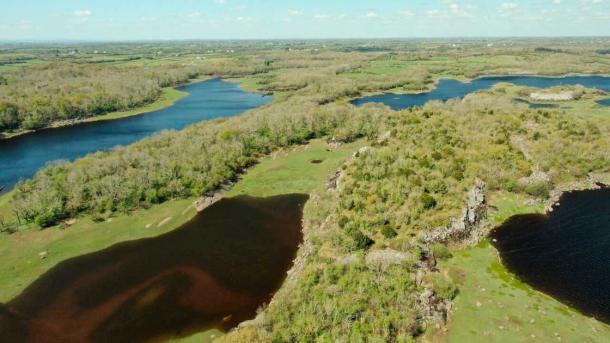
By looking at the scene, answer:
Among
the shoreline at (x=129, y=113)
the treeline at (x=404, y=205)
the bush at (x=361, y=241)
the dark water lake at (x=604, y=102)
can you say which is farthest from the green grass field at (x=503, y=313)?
the shoreline at (x=129, y=113)

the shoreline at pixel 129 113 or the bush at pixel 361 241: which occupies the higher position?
the shoreline at pixel 129 113

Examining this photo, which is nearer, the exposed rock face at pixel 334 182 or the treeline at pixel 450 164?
the treeline at pixel 450 164

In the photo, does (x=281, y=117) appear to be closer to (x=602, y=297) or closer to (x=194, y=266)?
(x=194, y=266)

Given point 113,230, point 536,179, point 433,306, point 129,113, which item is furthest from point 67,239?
point 129,113

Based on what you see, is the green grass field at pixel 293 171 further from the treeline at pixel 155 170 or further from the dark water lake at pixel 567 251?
the dark water lake at pixel 567 251

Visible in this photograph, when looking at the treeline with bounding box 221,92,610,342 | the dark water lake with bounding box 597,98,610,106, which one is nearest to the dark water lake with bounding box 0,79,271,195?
the treeline with bounding box 221,92,610,342

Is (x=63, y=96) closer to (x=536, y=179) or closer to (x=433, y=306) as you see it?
(x=433, y=306)
